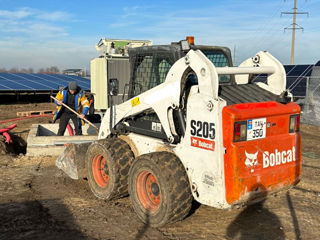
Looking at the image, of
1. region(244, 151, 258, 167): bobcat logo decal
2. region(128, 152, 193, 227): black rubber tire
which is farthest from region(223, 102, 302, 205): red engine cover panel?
region(128, 152, 193, 227): black rubber tire

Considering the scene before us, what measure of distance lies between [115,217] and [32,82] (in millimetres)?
20712

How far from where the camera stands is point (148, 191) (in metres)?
4.72

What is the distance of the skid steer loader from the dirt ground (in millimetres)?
269

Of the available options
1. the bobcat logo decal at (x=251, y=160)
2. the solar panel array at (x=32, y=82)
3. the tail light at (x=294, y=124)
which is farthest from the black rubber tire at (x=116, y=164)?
the solar panel array at (x=32, y=82)

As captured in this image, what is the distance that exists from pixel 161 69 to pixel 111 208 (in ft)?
7.11

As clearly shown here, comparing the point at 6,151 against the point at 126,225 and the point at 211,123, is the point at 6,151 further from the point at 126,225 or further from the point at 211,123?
the point at 211,123

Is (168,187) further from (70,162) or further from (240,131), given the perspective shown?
(70,162)

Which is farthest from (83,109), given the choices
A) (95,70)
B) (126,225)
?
(95,70)

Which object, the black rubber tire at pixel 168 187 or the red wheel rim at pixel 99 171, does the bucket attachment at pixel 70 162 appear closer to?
the red wheel rim at pixel 99 171

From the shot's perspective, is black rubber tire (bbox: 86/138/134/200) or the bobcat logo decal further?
black rubber tire (bbox: 86/138/134/200)

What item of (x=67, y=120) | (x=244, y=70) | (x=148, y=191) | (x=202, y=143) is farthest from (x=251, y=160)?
(x=67, y=120)

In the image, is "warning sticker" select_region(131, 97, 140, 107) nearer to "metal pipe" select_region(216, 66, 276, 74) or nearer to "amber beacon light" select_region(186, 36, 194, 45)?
"amber beacon light" select_region(186, 36, 194, 45)

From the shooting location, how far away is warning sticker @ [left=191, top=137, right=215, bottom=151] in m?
3.90

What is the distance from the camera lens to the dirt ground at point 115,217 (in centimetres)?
433
